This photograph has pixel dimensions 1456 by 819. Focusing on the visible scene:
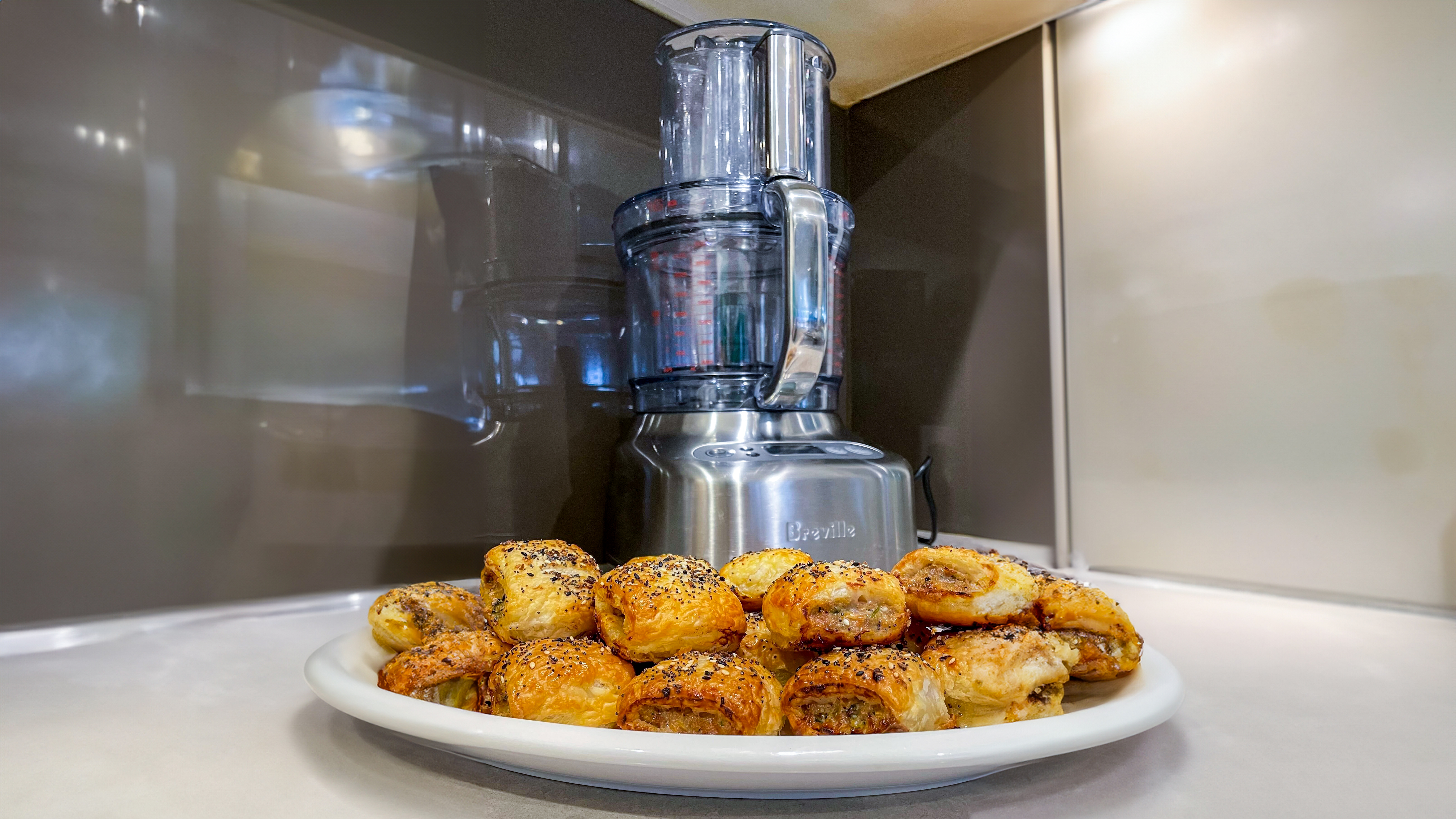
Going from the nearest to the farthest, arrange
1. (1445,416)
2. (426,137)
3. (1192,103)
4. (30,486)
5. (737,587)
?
1. (737,587)
2. (30,486)
3. (1445,416)
4. (426,137)
5. (1192,103)

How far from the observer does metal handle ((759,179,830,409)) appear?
2.45ft

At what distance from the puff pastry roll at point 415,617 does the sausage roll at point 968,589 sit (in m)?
0.28

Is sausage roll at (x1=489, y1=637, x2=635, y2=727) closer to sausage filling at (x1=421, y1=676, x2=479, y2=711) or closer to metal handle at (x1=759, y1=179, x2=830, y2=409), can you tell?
sausage filling at (x1=421, y1=676, x2=479, y2=711)

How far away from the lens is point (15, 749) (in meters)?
0.45

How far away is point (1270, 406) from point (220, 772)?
107 cm

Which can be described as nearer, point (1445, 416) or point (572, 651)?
point (572, 651)

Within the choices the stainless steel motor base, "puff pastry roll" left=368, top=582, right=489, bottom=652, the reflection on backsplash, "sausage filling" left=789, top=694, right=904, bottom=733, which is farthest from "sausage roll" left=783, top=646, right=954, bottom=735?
the reflection on backsplash

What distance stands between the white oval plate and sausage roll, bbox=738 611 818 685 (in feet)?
0.32

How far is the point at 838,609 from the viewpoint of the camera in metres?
0.42

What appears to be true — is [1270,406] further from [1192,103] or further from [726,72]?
[726,72]

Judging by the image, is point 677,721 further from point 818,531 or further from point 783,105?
point 783,105

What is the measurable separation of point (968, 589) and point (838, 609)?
0.09 m

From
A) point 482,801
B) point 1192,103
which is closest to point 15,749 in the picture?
point 482,801

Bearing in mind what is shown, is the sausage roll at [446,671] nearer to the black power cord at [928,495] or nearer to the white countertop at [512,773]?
the white countertop at [512,773]
